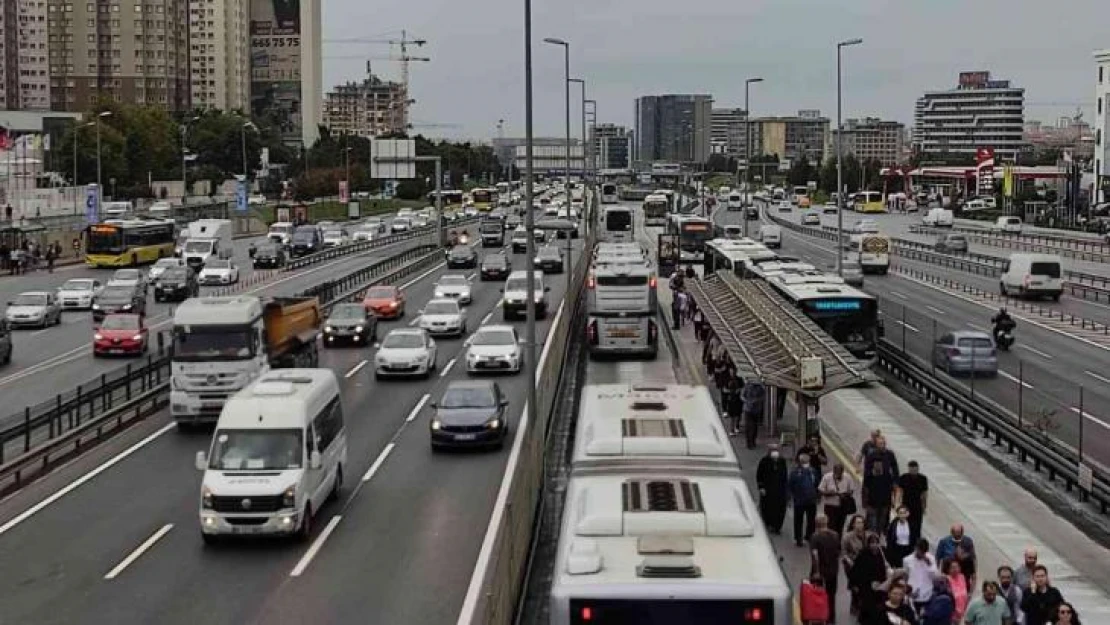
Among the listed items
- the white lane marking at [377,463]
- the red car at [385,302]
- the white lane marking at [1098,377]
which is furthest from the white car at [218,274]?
the white lane marking at [377,463]

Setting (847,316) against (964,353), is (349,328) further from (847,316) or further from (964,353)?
(964,353)

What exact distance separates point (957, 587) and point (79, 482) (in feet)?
54.1

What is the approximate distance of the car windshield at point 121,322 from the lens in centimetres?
4500

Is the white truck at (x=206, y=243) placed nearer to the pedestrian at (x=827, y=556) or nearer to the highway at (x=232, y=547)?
the highway at (x=232, y=547)

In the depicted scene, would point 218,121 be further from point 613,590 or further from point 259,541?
point 613,590

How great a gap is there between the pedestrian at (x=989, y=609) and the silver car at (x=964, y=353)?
21742mm

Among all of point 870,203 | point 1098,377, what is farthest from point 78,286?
point 870,203

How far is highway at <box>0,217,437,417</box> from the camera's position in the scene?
3941 cm

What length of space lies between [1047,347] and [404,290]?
30.4 meters

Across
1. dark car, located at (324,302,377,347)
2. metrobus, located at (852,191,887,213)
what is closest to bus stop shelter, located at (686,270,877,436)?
dark car, located at (324,302,377,347)

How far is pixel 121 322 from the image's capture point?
45250 mm

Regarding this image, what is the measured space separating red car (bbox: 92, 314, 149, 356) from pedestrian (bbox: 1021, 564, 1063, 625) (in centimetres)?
3469

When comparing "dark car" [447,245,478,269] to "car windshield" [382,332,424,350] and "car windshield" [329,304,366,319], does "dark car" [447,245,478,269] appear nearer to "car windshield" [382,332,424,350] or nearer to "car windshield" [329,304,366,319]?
"car windshield" [329,304,366,319]

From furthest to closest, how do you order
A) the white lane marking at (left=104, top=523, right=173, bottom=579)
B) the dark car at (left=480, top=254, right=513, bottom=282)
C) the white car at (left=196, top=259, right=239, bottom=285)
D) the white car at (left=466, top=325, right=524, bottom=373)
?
the dark car at (left=480, top=254, right=513, bottom=282) → the white car at (left=196, top=259, right=239, bottom=285) → the white car at (left=466, top=325, right=524, bottom=373) → the white lane marking at (left=104, top=523, right=173, bottom=579)
